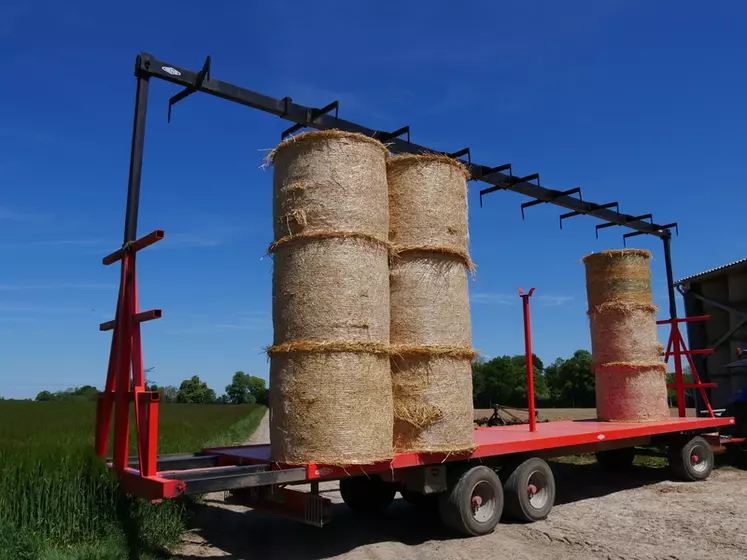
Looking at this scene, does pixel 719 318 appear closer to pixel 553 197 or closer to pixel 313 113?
pixel 553 197

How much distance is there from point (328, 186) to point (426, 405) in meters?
2.17

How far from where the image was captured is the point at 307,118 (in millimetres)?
7371

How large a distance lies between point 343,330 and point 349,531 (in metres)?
2.56

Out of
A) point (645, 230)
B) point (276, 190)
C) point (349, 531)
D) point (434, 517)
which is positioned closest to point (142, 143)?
point (276, 190)

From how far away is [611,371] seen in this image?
10453 mm

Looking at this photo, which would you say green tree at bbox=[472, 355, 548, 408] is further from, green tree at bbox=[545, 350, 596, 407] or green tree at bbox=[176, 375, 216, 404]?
green tree at bbox=[176, 375, 216, 404]

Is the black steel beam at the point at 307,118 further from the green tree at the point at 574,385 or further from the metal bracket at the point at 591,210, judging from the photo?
the green tree at the point at 574,385

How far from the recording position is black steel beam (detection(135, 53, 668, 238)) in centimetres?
616

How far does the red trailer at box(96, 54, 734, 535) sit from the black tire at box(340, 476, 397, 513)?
1cm

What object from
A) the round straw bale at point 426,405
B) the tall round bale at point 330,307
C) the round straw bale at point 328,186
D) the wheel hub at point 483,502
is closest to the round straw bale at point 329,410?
the tall round bale at point 330,307

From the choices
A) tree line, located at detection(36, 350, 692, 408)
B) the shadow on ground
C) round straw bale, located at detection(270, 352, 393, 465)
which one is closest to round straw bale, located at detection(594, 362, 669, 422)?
the shadow on ground

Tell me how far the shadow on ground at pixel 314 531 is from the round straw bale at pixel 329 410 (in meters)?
1.08

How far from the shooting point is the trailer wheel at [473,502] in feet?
21.2

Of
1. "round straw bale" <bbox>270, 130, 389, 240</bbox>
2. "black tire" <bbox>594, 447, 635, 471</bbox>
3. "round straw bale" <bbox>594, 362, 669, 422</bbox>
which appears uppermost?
"round straw bale" <bbox>270, 130, 389, 240</bbox>
